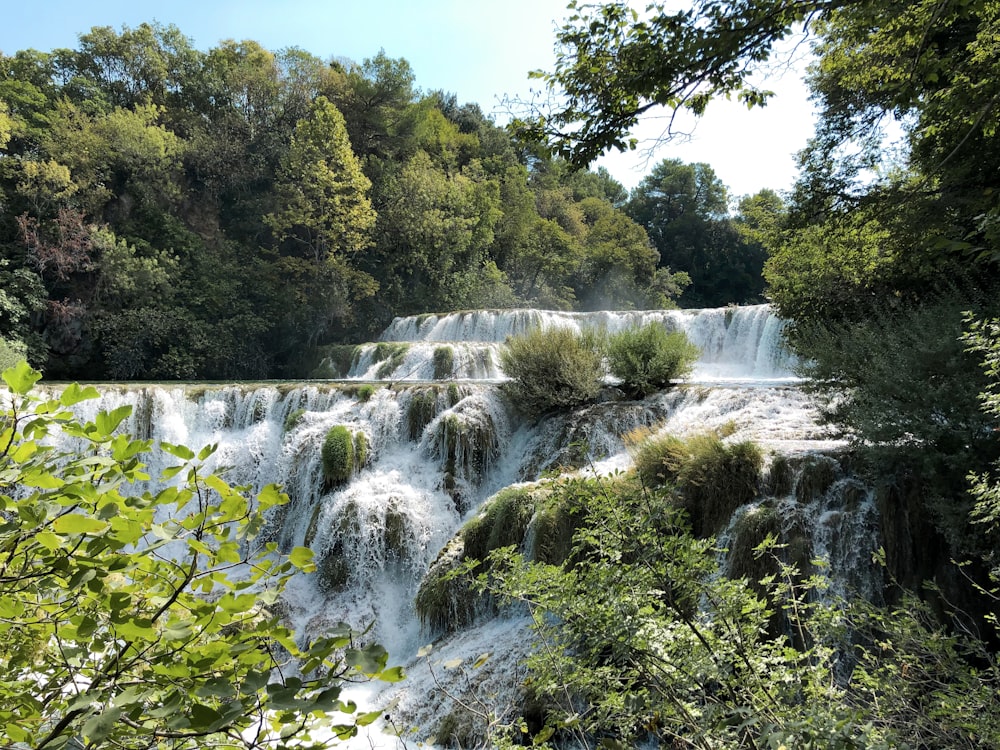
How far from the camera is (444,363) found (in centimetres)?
1346

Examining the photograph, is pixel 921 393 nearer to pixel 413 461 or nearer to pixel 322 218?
pixel 413 461

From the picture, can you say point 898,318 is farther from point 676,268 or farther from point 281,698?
point 676,268

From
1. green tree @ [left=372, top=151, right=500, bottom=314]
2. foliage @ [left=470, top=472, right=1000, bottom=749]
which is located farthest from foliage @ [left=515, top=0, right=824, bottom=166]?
green tree @ [left=372, top=151, right=500, bottom=314]

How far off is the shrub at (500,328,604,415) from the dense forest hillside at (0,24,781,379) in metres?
12.6

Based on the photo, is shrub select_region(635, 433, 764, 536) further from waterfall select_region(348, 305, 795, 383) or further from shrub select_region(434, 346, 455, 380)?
shrub select_region(434, 346, 455, 380)

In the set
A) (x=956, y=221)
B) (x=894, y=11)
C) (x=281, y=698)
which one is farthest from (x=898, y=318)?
(x=281, y=698)

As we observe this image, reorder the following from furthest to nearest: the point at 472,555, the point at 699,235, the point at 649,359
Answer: the point at 699,235, the point at 649,359, the point at 472,555

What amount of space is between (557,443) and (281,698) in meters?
7.95

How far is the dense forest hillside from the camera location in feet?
53.4

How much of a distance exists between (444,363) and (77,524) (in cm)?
1273

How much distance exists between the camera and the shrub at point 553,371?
29.6ft

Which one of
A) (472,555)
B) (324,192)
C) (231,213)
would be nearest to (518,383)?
(472,555)

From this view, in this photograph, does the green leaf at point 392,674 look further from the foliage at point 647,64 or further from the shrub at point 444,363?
the shrub at point 444,363

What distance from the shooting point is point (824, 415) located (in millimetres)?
5883
